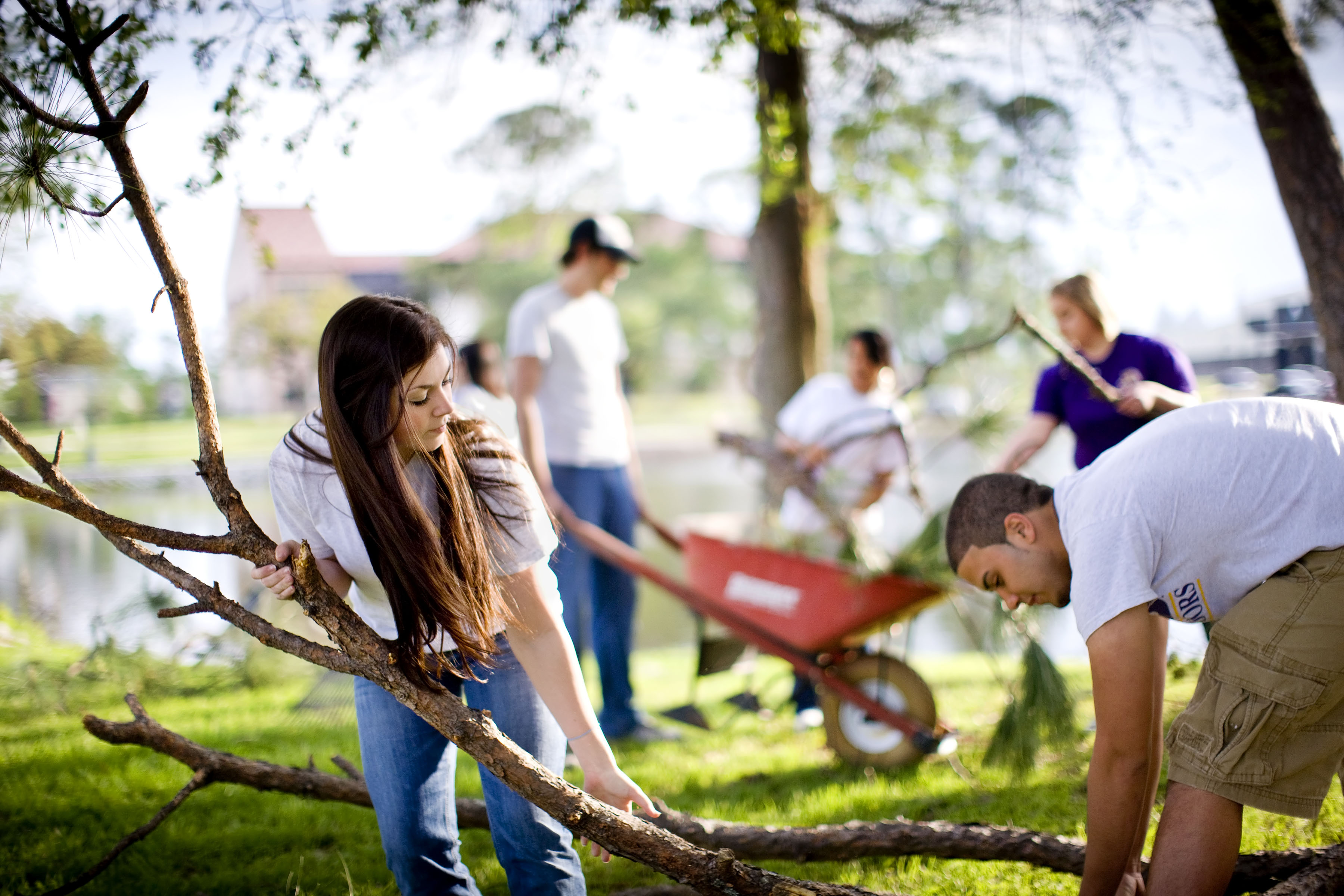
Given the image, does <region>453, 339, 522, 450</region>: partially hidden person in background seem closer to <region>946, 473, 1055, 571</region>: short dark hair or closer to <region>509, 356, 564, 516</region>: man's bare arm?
<region>509, 356, 564, 516</region>: man's bare arm

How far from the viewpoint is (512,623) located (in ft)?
5.32

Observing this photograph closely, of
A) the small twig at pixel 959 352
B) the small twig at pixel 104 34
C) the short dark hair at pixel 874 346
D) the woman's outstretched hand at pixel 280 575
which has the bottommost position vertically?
the woman's outstretched hand at pixel 280 575

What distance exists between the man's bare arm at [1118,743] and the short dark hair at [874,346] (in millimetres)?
2461

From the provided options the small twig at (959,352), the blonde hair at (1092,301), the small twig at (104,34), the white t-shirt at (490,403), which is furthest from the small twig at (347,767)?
the blonde hair at (1092,301)

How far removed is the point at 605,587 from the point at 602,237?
1475 mm

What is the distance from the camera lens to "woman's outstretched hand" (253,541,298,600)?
4.98ft

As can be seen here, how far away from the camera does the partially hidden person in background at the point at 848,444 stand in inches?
142

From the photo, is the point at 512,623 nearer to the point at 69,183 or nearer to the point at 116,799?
the point at 69,183

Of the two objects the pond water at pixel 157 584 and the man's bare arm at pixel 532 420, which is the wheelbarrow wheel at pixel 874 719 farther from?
the man's bare arm at pixel 532 420

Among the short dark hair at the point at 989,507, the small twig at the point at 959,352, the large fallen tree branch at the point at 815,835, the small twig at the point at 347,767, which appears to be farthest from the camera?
the small twig at the point at 959,352

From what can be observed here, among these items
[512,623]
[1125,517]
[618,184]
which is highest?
[618,184]

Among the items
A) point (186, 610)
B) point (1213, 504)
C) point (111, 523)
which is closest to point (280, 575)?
point (186, 610)

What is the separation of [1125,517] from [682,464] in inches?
A: 944

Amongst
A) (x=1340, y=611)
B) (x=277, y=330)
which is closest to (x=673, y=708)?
(x=1340, y=611)
